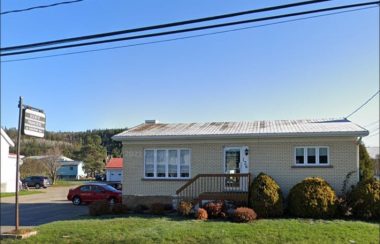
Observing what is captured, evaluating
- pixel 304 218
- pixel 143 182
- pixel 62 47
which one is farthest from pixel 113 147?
pixel 62 47

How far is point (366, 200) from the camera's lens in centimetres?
1891

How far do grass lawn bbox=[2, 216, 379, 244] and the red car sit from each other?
43.0 feet

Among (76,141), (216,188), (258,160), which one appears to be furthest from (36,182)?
(76,141)

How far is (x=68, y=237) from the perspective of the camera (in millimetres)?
15617

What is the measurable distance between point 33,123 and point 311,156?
44.7 ft

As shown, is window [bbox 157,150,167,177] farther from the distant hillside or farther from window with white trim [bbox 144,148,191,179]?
the distant hillside

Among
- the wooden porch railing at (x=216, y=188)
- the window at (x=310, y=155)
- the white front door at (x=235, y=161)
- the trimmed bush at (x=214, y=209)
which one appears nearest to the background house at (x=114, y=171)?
the white front door at (x=235, y=161)

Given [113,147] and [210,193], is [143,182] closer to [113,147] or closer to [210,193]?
[210,193]

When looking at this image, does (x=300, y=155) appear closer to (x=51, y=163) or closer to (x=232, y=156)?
(x=232, y=156)

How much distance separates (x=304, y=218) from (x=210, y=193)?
4.63m

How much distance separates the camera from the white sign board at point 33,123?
12550 mm

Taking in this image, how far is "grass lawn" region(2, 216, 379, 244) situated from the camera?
15.0 metres

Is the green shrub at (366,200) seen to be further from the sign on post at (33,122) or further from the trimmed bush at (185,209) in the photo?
the sign on post at (33,122)

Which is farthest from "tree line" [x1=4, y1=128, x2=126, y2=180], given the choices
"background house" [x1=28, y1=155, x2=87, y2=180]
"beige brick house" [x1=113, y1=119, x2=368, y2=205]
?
"beige brick house" [x1=113, y1=119, x2=368, y2=205]
